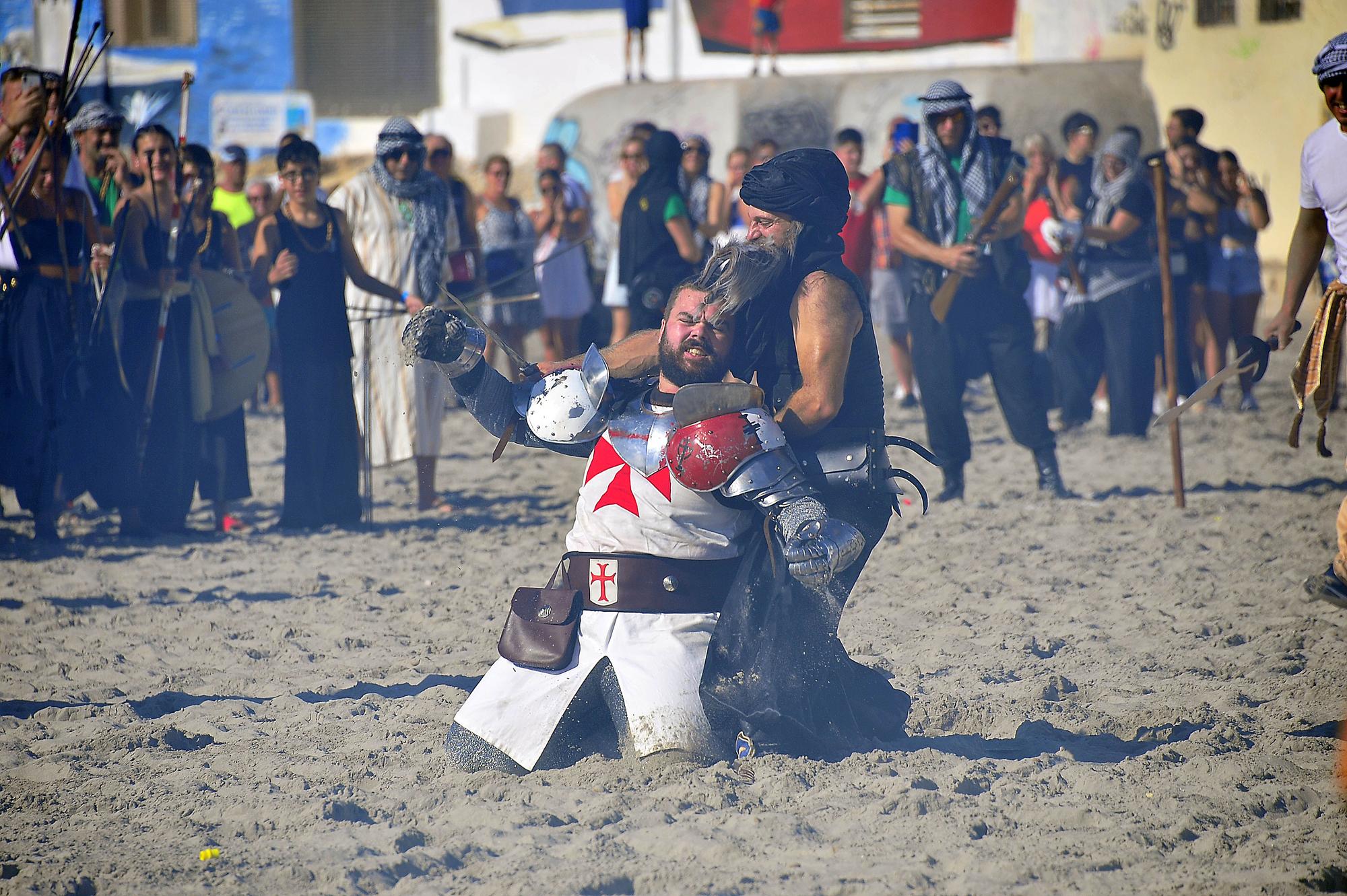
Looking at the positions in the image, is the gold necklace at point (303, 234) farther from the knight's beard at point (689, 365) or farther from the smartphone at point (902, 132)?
the smartphone at point (902, 132)

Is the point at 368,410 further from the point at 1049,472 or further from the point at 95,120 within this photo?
the point at 1049,472

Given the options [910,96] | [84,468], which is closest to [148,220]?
[84,468]

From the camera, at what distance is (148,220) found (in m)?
6.38

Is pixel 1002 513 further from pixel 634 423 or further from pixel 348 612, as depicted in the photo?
pixel 634 423

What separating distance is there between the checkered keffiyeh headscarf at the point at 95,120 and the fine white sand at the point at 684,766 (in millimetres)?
2074

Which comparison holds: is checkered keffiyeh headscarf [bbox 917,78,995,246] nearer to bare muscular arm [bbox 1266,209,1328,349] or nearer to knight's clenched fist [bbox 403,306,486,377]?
bare muscular arm [bbox 1266,209,1328,349]

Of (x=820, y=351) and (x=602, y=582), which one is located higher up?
(x=820, y=351)

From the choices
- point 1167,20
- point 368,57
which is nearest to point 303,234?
point 1167,20

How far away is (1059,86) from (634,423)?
1426 centimetres

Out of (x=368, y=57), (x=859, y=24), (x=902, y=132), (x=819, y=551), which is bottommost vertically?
(x=819, y=551)

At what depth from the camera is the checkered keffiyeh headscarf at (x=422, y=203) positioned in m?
6.67

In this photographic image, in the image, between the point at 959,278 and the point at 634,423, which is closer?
the point at 634,423

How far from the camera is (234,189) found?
34.9ft

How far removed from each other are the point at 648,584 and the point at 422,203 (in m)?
3.80
